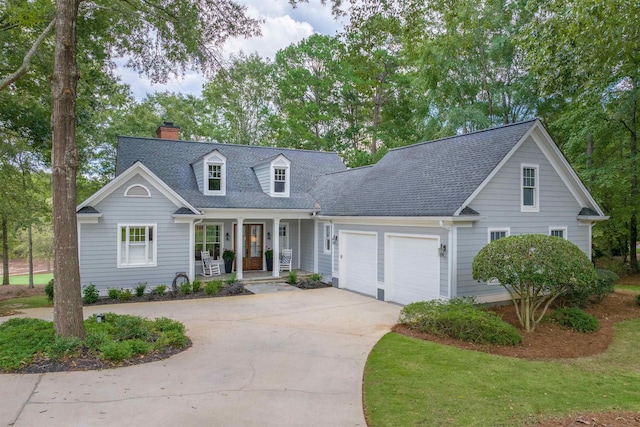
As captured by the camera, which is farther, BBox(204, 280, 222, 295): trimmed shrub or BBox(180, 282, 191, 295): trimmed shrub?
BBox(204, 280, 222, 295): trimmed shrub

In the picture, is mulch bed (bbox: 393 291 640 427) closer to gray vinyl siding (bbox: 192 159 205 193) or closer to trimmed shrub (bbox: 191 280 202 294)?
trimmed shrub (bbox: 191 280 202 294)

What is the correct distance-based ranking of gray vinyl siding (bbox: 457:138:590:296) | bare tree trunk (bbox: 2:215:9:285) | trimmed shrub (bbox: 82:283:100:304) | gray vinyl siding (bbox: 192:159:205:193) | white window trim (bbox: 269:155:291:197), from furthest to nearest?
bare tree trunk (bbox: 2:215:9:285) → white window trim (bbox: 269:155:291:197) → gray vinyl siding (bbox: 192:159:205:193) → trimmed shrub (bbox: 82:283:100:304) → gray vinyl siding (bbox: 457:138:590:296)

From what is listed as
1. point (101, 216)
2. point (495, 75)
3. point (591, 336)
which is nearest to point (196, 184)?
point (101, 216)

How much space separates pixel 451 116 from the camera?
925 inches

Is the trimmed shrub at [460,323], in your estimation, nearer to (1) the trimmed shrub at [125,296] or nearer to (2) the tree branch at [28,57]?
(1) the trimmed shrub at [125,296]

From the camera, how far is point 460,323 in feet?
27.7

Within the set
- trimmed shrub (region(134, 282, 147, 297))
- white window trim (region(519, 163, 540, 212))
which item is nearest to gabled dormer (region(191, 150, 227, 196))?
trimmed shrub (region(134, 282, 147, 297))

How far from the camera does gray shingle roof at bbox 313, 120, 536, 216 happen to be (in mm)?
11289

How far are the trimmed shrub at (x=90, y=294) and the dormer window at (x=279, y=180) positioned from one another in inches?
321

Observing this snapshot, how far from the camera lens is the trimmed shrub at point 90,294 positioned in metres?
12.3

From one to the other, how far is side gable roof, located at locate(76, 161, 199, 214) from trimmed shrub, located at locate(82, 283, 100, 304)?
2468 millimetres

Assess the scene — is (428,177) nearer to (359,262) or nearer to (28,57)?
(359,262)

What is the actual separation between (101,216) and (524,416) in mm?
12867

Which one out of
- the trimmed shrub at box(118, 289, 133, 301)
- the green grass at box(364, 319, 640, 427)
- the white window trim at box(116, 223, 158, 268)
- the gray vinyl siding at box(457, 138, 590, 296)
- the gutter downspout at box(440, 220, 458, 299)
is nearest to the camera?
the green grass at box(364, 319, 640, 427)
